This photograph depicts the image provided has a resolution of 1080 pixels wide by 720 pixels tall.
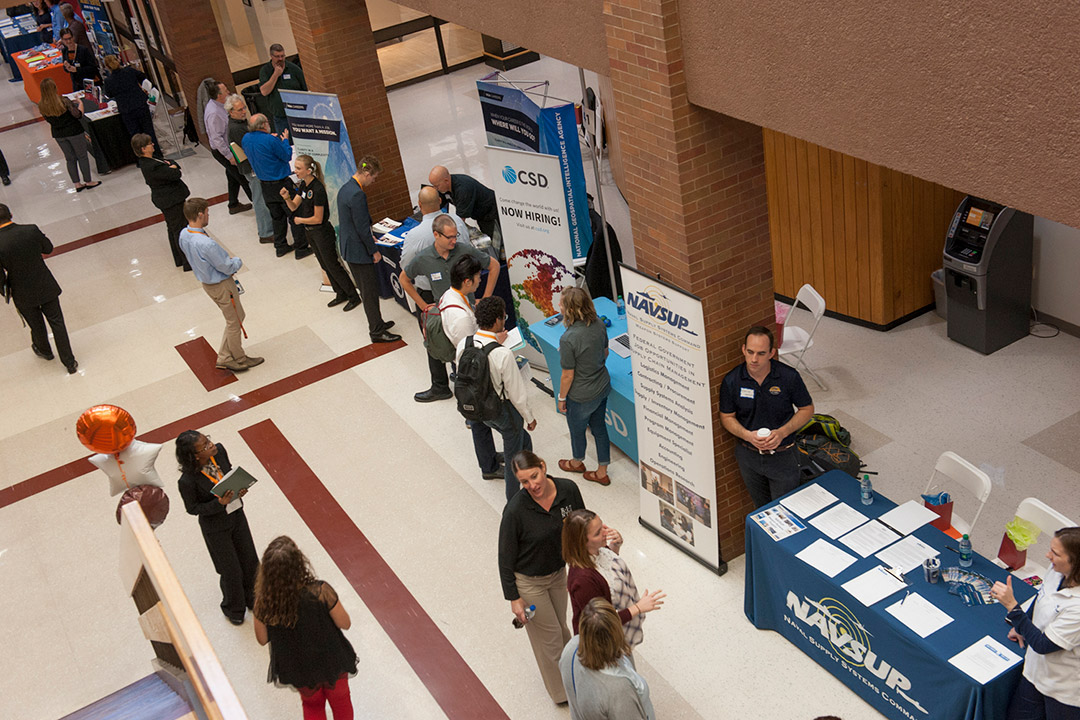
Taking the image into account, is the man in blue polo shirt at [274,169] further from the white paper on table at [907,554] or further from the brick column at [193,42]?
the white paper on table at [907,554]

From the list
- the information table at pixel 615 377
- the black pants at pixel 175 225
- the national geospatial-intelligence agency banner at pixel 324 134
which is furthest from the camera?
the black pants at pixel 175 225

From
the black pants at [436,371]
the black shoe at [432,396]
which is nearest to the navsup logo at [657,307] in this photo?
the black pants at [436,371]

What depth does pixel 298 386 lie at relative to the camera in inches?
342

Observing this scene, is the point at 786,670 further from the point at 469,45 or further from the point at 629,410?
the point at 469,45

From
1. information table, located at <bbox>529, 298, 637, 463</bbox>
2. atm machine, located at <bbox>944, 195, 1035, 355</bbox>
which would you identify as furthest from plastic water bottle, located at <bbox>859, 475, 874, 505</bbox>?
atm machine, located at <bbox>944, 195, 1035, 355</bbox>

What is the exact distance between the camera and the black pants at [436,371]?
25.8 feet

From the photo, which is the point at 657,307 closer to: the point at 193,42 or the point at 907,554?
the point at 907,554

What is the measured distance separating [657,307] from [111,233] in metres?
9.86

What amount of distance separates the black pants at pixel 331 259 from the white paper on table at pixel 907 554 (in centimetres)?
637

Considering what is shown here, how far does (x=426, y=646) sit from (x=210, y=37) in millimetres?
11903

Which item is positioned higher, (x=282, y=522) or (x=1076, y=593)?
(x=1076, y=593)

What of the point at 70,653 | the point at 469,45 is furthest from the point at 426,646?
the point at 469,45

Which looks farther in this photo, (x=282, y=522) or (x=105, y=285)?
(x=105, y=285)

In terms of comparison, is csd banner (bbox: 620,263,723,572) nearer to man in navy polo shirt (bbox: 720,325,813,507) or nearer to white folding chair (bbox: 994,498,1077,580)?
man in navy polo shirt (bbox: 720,325,813,507)
